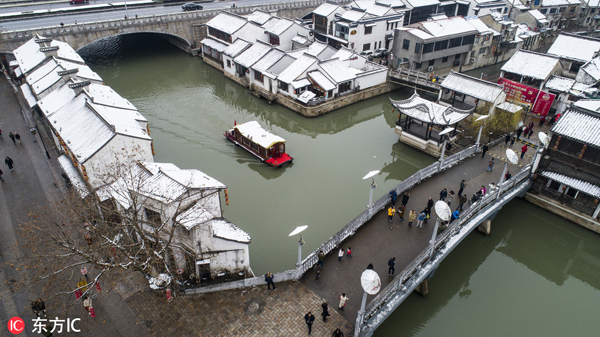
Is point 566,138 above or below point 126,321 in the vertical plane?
above

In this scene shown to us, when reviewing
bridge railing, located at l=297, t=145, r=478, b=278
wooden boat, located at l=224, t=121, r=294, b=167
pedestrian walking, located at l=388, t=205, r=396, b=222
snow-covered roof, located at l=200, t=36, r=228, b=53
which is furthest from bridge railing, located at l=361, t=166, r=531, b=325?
snow-covered roof, located at l=200, t=36, r=228, b=53

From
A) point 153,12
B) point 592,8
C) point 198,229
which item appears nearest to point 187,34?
point 153,12

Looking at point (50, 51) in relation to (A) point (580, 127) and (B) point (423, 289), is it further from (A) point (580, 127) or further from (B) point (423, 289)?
(A) point (580, 127)

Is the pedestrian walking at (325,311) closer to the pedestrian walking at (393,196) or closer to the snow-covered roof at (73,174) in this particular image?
the pedestrian walking at (393,196)

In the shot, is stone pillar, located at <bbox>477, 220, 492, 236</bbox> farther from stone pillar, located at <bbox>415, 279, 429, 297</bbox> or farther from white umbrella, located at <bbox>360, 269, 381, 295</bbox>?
white umbrella, located at <bbox>360, 269, 381, 295</bbox>

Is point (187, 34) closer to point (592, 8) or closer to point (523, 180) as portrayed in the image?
point (523, 180)

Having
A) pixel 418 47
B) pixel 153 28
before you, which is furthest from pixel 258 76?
pixel 153 28

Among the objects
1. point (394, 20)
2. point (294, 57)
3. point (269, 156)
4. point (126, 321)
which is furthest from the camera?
point (394, 20)
